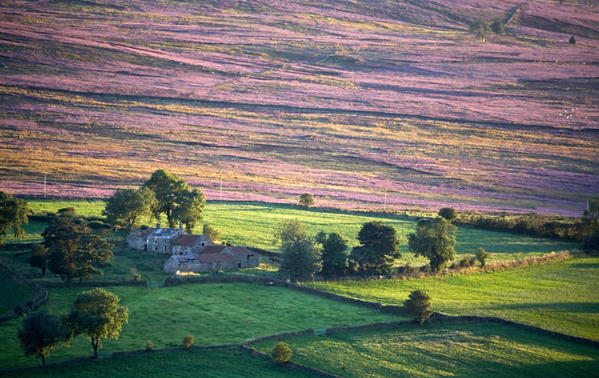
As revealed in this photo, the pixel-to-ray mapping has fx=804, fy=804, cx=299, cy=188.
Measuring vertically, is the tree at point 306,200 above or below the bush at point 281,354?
above

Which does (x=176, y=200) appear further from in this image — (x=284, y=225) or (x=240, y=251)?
(x=284, y=225)

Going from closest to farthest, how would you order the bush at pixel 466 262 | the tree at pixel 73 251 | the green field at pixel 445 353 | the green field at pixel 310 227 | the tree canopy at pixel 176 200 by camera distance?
the green field at pixel 445 353
the tree at pixel 73 251
the bush at pixel 466 262
the tree canopy at pixel 176 200
the green field at pixel 310 227

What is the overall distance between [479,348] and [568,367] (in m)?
5.91

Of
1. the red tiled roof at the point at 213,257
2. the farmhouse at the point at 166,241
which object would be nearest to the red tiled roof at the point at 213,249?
the red tiled roof at the point at 213,257

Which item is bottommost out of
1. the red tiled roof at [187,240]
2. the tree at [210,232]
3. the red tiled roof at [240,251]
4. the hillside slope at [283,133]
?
the red tiled roof at [240,251]

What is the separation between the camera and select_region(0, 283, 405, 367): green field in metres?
53.0

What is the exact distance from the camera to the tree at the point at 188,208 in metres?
84.6

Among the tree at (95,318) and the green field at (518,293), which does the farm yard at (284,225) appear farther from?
the green field at (518,293)

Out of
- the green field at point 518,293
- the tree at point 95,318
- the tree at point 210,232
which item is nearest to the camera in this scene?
the tree at point 95,318

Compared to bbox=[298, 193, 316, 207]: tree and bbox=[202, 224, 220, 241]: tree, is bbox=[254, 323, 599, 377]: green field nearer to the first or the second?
bbox=[202, 224, 220, 241]: tree

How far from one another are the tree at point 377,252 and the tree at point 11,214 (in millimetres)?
32082

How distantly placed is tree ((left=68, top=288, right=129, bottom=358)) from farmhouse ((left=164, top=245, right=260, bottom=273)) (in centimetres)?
2004

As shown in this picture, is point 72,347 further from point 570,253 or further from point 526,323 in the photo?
point 570,253

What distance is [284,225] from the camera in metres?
79.1
